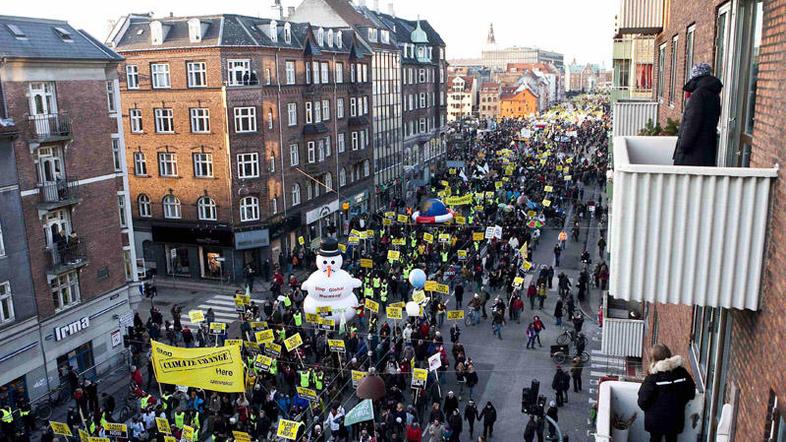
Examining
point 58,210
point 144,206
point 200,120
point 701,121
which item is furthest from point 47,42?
point 701,121

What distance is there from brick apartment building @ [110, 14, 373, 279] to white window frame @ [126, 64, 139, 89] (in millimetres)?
61

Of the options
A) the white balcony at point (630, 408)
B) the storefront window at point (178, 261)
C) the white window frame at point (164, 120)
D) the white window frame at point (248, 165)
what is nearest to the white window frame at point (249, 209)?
the white window frame at point (248, 165)

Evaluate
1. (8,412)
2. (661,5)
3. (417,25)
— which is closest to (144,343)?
(8,412)

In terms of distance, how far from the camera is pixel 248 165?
37.6 meters

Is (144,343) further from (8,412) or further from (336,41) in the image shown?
(336,41)

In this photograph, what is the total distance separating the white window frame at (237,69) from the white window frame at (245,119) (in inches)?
55.8

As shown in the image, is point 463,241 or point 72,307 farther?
point 463,241

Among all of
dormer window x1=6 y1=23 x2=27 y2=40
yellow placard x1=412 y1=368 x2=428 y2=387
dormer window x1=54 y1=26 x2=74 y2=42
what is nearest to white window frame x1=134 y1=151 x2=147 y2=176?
dormer window x1=54 y1=26 x2=74 y2=42

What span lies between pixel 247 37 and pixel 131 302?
53.8 ft

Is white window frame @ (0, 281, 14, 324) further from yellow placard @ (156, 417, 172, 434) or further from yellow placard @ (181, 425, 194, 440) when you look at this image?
yellow placard @ (181, 425, 194, 440)

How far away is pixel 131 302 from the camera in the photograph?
28.1 m

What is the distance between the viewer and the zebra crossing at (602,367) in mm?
23594

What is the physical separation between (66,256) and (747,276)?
2413 centimetres

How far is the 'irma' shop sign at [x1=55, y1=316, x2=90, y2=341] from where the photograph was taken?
939 inches
